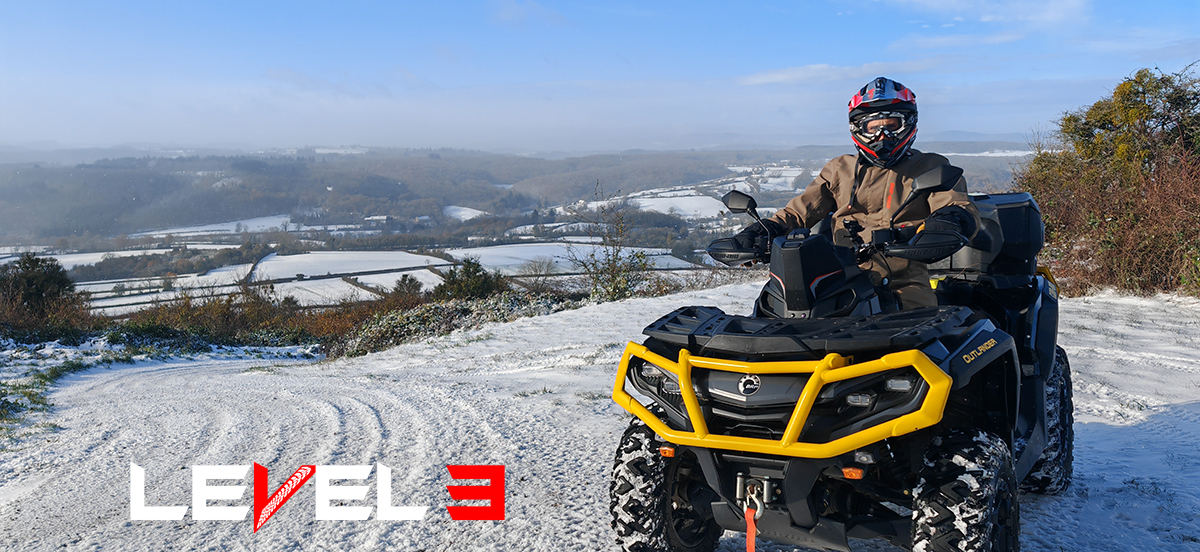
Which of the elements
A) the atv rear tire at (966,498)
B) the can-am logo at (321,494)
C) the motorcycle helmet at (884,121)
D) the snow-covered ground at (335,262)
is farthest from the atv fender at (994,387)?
the snow-covered ground at (335,262)

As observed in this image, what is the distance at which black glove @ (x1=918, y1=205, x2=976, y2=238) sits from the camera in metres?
2.76

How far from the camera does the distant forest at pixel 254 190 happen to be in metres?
75.8

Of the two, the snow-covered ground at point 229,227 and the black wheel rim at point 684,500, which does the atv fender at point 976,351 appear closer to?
the black wheel rim at point 684,500

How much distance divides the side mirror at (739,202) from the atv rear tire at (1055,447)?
1758 millimetres

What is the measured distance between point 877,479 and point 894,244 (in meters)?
0.91

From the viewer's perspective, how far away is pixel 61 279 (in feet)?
66.3

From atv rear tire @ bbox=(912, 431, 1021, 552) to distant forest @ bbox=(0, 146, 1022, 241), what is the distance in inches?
2281

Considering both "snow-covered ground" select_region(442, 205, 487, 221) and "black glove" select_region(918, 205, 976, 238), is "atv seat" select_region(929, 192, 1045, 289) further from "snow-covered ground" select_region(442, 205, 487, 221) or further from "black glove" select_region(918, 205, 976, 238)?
"snow-covered ground" select_region(442, 205, 487, 221)

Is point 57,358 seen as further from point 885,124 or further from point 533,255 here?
point 533,255

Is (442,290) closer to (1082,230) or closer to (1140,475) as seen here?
(1082,230)

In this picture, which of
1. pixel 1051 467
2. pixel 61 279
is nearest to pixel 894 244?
pixel 1051 467

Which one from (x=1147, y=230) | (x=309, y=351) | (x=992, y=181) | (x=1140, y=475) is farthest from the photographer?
(x=309, y=351)

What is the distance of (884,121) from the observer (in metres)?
3.47

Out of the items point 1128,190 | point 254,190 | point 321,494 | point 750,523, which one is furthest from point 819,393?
point 254,190
